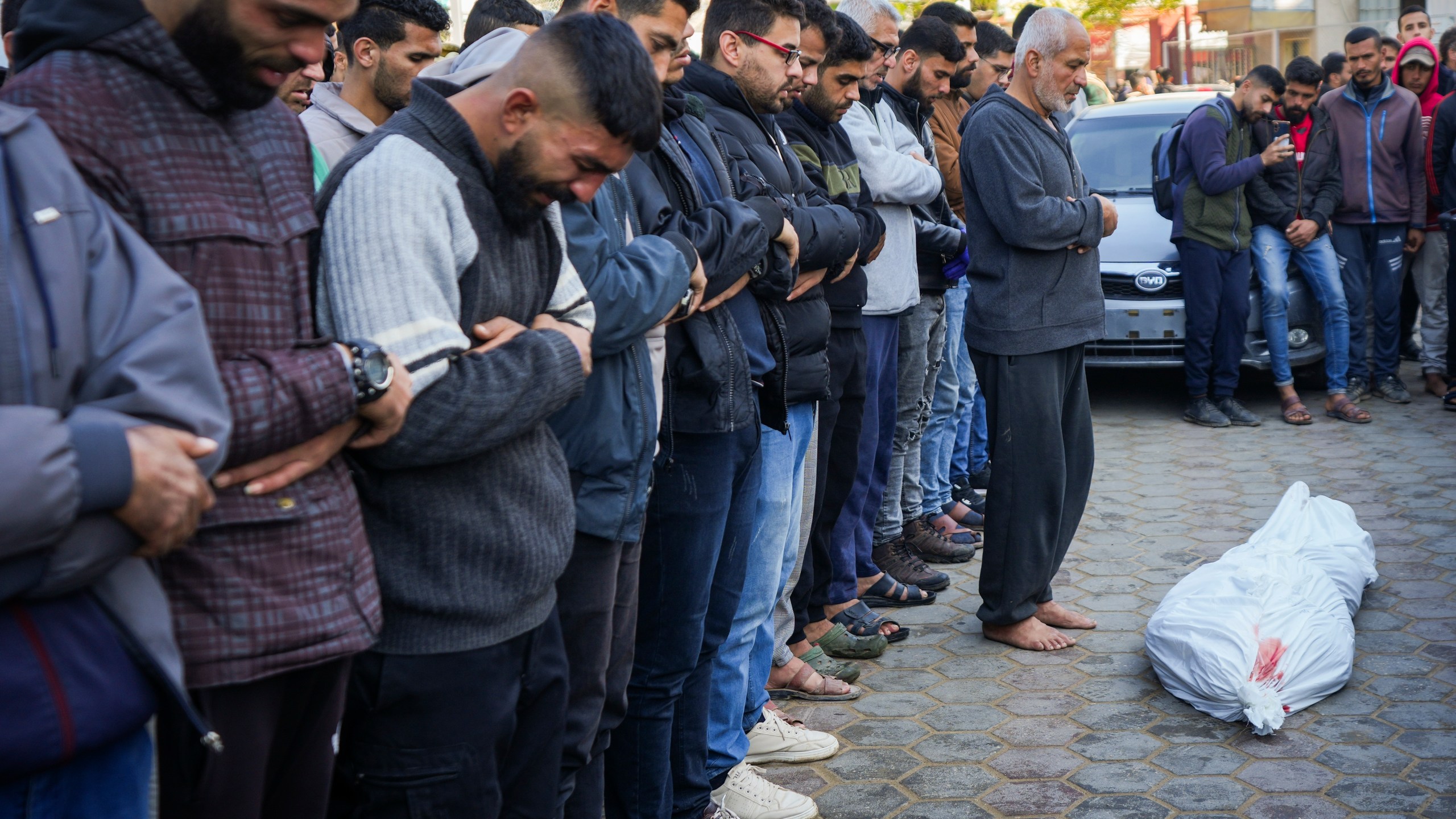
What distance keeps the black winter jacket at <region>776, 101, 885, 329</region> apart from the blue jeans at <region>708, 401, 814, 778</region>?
0.66 metres

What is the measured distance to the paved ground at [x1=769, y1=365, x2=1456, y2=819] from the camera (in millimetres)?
3646

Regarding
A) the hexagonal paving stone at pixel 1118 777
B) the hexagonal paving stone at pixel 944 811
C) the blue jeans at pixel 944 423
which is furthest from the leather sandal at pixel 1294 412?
the hexagonal paving stone at pixel 944 811

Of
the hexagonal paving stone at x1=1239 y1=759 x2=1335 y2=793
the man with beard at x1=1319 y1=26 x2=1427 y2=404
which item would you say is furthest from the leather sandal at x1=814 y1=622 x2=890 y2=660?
the man with beard at x1=1319 y1=26 x2=1427 y2=404

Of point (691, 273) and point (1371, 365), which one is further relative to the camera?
point (1371, 365)

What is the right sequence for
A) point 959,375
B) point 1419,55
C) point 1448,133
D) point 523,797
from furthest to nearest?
1. point 1419,55
2. point 1448,133
3. point 959,375
4. point 523,797

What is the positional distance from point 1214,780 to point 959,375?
335 cm

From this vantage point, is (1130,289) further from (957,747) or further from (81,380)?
(81,380)

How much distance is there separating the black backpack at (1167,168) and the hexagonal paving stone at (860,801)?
5793mm

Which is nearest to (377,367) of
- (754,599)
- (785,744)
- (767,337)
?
(767,337)

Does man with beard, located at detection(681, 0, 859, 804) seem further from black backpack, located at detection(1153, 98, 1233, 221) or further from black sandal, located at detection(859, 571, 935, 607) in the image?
black backpack, located at detection(1153, 98, 1233, 221)

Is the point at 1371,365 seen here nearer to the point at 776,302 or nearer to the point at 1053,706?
the point at 1053,706

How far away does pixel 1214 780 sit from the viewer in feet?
12.2

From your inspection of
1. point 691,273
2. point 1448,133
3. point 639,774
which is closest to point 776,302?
point 691,273

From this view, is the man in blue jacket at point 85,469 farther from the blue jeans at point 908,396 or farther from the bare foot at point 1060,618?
the blue jeans at point 908,396
